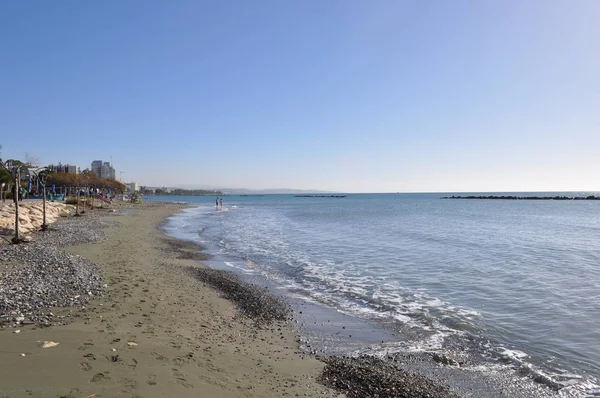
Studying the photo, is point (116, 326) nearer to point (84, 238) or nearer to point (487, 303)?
point (487, 303)

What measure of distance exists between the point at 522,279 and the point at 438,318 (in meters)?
7.56

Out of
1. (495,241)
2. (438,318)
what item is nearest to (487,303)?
(438,318)

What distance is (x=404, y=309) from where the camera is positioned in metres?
11.6

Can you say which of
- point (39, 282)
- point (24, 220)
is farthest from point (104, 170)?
point (39, 282)

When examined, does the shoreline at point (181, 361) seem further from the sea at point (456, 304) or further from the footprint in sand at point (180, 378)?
the sea at point (456, 304)

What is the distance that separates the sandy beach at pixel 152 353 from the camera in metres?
5.20

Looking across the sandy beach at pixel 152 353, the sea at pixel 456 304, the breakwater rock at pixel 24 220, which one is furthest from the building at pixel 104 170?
the sandy beach at pixel 152 353

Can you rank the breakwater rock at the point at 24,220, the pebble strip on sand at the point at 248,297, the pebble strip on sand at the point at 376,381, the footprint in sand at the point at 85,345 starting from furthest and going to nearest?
the breakwater rock at the point at 24,220 → the pebble strip on sand at the point at 248,297 → the footprint in sand at the point at 85,345 → the pebble strip on sand at the point at 376,381

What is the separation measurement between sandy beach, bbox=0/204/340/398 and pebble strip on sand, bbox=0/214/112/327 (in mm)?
360

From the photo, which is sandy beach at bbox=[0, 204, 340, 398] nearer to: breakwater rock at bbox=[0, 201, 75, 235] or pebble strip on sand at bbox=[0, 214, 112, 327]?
pebble strip on sand at bbox=[0, 214, 112, 327]

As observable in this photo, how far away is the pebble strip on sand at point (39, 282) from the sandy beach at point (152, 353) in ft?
1.18

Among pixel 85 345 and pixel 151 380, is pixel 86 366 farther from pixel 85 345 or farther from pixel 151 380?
pixel 151 380

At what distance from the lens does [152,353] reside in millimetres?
6449

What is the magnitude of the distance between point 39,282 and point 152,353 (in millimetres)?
5748
